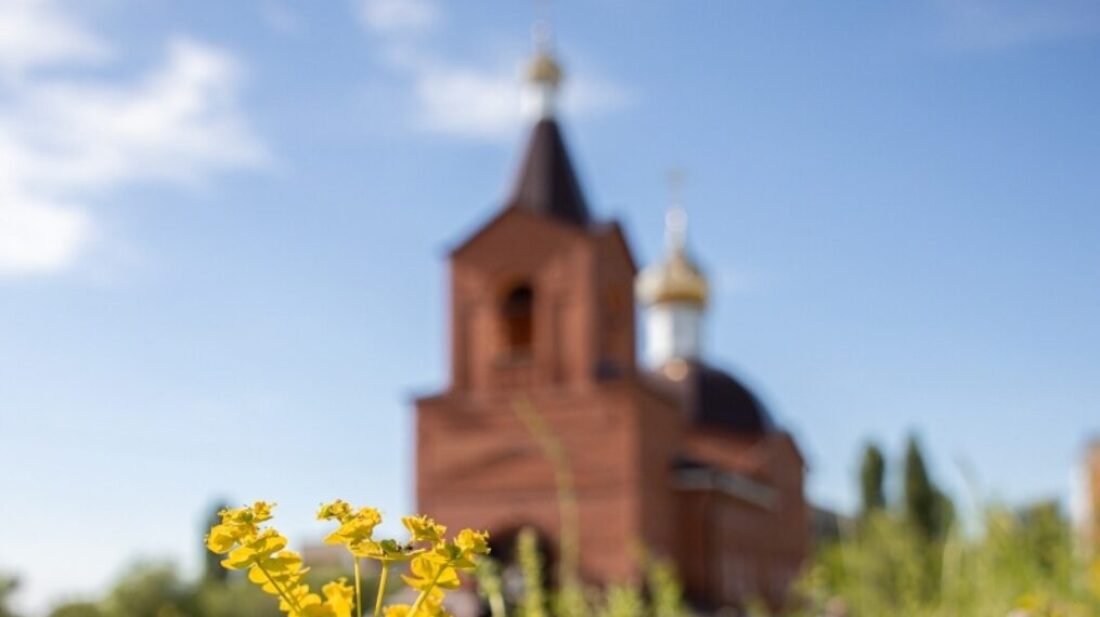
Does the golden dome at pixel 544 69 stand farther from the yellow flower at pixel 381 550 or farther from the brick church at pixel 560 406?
the yellow flower at pixel 381 550

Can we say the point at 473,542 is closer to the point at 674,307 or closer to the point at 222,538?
the point at 222,538

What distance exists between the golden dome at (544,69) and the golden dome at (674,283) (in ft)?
20.8

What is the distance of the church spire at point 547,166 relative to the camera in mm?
21797

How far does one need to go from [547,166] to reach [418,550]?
21056mm

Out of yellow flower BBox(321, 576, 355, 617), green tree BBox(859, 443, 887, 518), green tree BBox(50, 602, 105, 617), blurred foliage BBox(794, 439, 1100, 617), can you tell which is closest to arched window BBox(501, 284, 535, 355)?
green tree BBox(859, 443, 887, 518)

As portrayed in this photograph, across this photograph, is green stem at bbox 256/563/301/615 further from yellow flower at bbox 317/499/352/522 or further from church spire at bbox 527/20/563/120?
church spire at bbox 527/20/563/120

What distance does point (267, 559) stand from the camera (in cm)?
119

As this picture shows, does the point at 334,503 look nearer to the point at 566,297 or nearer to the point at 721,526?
the point at 566,297

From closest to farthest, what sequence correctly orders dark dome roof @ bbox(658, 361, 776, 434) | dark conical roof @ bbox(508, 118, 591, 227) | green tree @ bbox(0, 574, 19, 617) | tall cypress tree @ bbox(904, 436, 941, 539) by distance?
1. green tree @ bbox(0, 574, 19, 617)
2. dark conical roof @ bbox(508, 118, 591, 227)
3. tall cypress tree @ bbox(904, 436, 941, 539)
4. dark dome roof @ bbox(658, 361, 776, 434)

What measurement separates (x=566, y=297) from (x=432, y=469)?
335cm

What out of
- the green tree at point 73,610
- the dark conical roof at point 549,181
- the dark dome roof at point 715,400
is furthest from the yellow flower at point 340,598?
the dark dome roof at point 715,400

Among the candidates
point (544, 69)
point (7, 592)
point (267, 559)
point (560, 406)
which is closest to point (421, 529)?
point (267, 559)

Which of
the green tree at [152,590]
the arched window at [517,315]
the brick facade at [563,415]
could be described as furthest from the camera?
the arched window at [517,315]

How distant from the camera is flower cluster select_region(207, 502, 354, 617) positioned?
1.17 meters
